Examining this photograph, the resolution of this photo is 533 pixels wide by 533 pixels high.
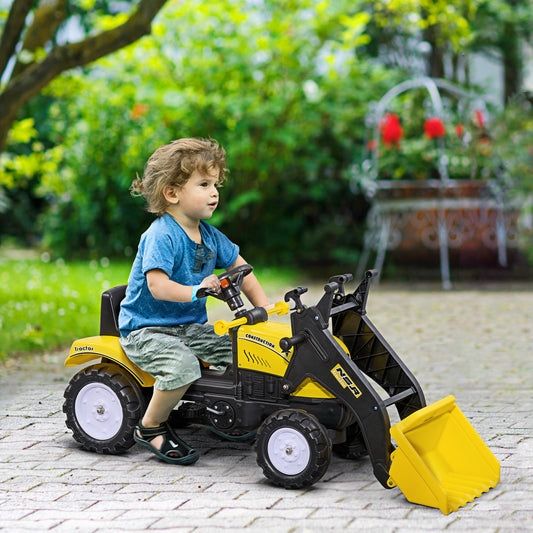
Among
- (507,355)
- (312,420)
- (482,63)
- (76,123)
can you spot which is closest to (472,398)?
(507,355)

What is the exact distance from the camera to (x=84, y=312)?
7.97m

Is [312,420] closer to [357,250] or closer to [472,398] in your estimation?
[472,398]

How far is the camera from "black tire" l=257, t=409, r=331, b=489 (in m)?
3.31

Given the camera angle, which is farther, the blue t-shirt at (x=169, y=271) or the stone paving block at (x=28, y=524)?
the blue t-shirt at (x=169, y=271)

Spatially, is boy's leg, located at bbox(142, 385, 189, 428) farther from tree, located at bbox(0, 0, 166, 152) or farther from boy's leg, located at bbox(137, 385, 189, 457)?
tree, located at bbox(0, 0, 166, 152)

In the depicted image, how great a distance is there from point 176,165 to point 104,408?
1120 millimetres

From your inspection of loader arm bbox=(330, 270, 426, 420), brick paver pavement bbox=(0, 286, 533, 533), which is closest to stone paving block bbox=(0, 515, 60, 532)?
brick paver pavement bbox=(0, 286, 533, 533)

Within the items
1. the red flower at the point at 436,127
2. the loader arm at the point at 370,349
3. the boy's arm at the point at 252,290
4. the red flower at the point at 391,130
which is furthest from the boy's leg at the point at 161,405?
the red flower at the point at 391,130

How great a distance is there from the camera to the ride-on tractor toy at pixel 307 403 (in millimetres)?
3295

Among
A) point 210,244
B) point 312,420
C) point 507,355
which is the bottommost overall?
point 507,355

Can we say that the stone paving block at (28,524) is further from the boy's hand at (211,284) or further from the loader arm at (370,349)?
the loader arm at (370,349)

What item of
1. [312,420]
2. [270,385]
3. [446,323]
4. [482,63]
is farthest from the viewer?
[482,63]

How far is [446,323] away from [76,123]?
8551mm

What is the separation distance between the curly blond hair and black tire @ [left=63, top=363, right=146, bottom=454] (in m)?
0.77
